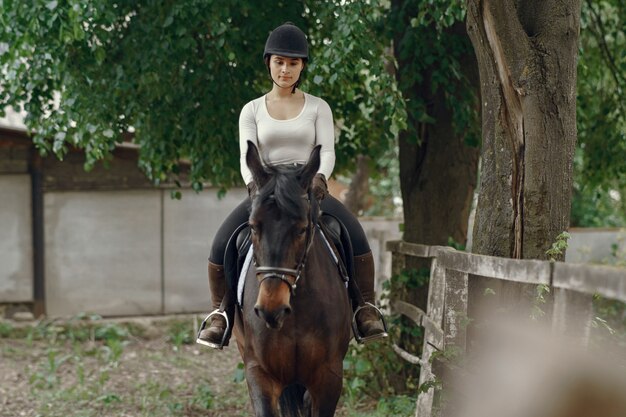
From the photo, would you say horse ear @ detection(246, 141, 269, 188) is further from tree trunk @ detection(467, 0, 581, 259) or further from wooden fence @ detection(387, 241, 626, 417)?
tree trunk @ detection(467, 0, 581, 259)

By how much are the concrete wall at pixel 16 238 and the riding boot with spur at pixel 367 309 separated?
1056 cm

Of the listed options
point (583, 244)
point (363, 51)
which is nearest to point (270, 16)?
point (363, 51)

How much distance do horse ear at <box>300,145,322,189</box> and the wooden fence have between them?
1.14m

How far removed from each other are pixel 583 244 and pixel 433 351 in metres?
13.6

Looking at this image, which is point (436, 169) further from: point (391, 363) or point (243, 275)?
point (243, 275)

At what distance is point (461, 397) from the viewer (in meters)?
5.91

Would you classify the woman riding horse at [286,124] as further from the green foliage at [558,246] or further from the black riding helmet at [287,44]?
the green foliage at [558,246]

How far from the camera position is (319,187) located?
5535 millimetres

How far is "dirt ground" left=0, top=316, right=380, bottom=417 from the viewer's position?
983 centimetres

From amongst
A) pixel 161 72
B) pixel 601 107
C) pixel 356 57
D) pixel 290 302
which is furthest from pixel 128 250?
pixel 290 302

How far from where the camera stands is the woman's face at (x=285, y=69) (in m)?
6.04

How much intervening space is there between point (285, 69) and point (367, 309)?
1.62 meters

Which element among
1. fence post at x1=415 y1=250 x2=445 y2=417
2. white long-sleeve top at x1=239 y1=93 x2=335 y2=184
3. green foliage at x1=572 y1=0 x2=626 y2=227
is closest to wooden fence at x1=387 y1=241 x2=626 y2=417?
fence post at x1=415 y1=250 x2=445 y2=417

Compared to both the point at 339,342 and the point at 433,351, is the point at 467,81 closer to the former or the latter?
the point at 433,351
